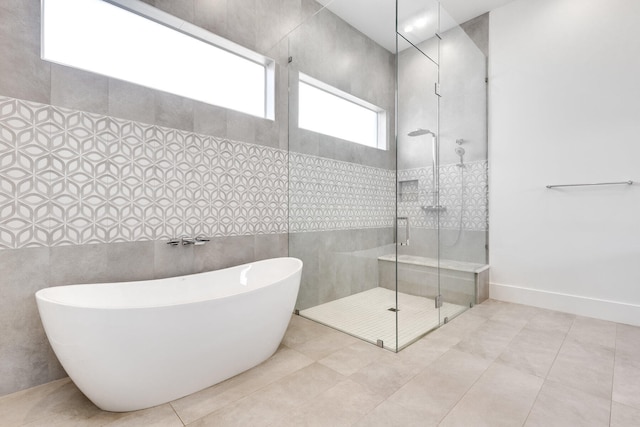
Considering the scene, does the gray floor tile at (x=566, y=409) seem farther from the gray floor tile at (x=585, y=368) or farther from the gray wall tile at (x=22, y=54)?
the gray wall tile at (x=22, y=54)

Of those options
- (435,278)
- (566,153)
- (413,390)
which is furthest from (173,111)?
(566,153)

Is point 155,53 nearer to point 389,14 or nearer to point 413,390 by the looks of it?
point 389,14

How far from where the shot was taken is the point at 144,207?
190 cm

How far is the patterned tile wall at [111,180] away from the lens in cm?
151

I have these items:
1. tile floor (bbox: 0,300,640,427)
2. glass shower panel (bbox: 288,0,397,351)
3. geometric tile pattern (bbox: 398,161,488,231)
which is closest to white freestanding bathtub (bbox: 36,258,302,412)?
tile floor (bbox: 0,300,640,427)

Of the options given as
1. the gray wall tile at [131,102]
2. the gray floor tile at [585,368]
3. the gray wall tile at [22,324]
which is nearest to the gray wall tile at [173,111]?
the gray wall tile at [131,102]

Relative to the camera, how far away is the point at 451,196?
2.82m

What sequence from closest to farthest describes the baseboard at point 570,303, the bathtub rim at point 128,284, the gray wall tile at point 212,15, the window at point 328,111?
the bathtub rim at point 128,284
the gray wall tile at point 212,15
the baseboard at point 570,303
the window at point 328,111

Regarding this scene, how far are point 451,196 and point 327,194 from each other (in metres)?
1.21

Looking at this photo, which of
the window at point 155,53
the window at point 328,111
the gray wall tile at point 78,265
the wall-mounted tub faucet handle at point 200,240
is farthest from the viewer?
the window at point 328,111

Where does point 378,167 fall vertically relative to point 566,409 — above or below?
above

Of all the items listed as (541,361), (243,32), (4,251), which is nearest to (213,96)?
(243,32)

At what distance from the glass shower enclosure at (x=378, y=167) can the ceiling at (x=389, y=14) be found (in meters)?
0.01

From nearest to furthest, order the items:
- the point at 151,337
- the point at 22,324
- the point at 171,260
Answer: the point at 151,337 → the point at 22,324 → the point at 171,260
